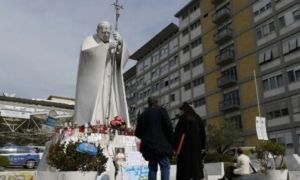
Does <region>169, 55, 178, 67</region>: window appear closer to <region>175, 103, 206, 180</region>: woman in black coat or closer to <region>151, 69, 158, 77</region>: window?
<region>151, 69, 158, 77</region>: window

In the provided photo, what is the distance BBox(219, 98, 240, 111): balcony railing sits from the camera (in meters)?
45.5

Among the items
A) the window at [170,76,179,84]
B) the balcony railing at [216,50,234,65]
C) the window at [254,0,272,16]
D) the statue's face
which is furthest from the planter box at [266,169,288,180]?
the window at [170,76,179,84]

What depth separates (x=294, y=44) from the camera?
125 feet

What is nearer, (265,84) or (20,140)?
(265,84)

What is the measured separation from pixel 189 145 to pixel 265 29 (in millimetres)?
37960

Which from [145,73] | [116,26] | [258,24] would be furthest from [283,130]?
[145,73]

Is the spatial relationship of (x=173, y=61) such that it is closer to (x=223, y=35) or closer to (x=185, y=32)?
(x=185, y=32)

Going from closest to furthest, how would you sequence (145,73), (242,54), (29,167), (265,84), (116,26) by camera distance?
(116,26) → (29,167) → (265,84) → (242,54) → (145,73)

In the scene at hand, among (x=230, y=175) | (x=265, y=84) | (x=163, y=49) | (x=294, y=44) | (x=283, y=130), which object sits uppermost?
(x=163, y=49)

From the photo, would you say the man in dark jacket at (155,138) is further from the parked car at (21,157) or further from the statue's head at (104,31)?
the parked car at (21,157)

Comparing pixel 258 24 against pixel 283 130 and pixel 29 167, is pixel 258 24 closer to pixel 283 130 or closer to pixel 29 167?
pixel 283 130

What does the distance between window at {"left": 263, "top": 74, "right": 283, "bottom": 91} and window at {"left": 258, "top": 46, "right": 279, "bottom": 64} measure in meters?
2.08

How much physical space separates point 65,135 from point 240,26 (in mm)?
38159

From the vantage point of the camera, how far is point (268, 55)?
4175cm
